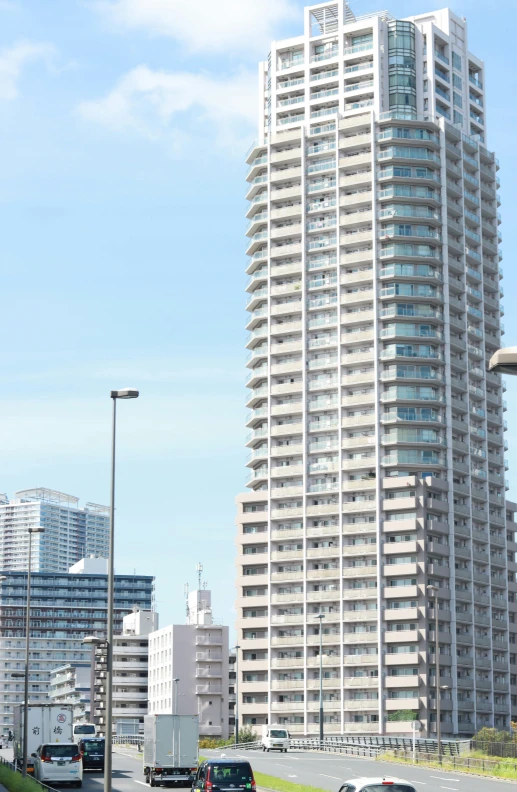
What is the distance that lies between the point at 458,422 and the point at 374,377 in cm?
1130

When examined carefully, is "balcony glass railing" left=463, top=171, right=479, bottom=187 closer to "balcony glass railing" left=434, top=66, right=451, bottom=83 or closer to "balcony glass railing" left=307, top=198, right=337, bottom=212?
"balcony glass railing" left=434, top=66, right=451, bottom=83

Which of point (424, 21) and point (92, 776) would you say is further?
point (424, 21)

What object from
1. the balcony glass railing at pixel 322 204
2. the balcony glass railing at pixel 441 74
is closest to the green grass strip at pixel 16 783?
the balcony glass railing at pixel 322 204

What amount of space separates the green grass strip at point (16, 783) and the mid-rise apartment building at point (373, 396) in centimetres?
7980

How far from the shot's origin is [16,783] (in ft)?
151

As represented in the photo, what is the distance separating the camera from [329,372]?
143 m

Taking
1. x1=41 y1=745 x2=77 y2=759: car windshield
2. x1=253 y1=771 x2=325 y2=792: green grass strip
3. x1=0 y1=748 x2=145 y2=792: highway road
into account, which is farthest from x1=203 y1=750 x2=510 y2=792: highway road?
x1=41 y1=745 x2=77 y2=759: car windshield

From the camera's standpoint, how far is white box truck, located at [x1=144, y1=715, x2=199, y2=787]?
58062mm

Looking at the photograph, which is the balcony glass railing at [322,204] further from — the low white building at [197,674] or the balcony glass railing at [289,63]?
the low white building at [197,674]

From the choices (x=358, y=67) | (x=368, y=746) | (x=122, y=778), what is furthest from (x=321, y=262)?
(x=122, y=778)

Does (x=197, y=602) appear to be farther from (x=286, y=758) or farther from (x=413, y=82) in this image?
(x=286, y=758)

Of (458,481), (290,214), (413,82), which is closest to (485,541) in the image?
(458,481)

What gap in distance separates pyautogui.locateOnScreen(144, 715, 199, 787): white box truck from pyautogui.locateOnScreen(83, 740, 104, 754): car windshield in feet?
49.1

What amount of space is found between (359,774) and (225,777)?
69.2 ft
